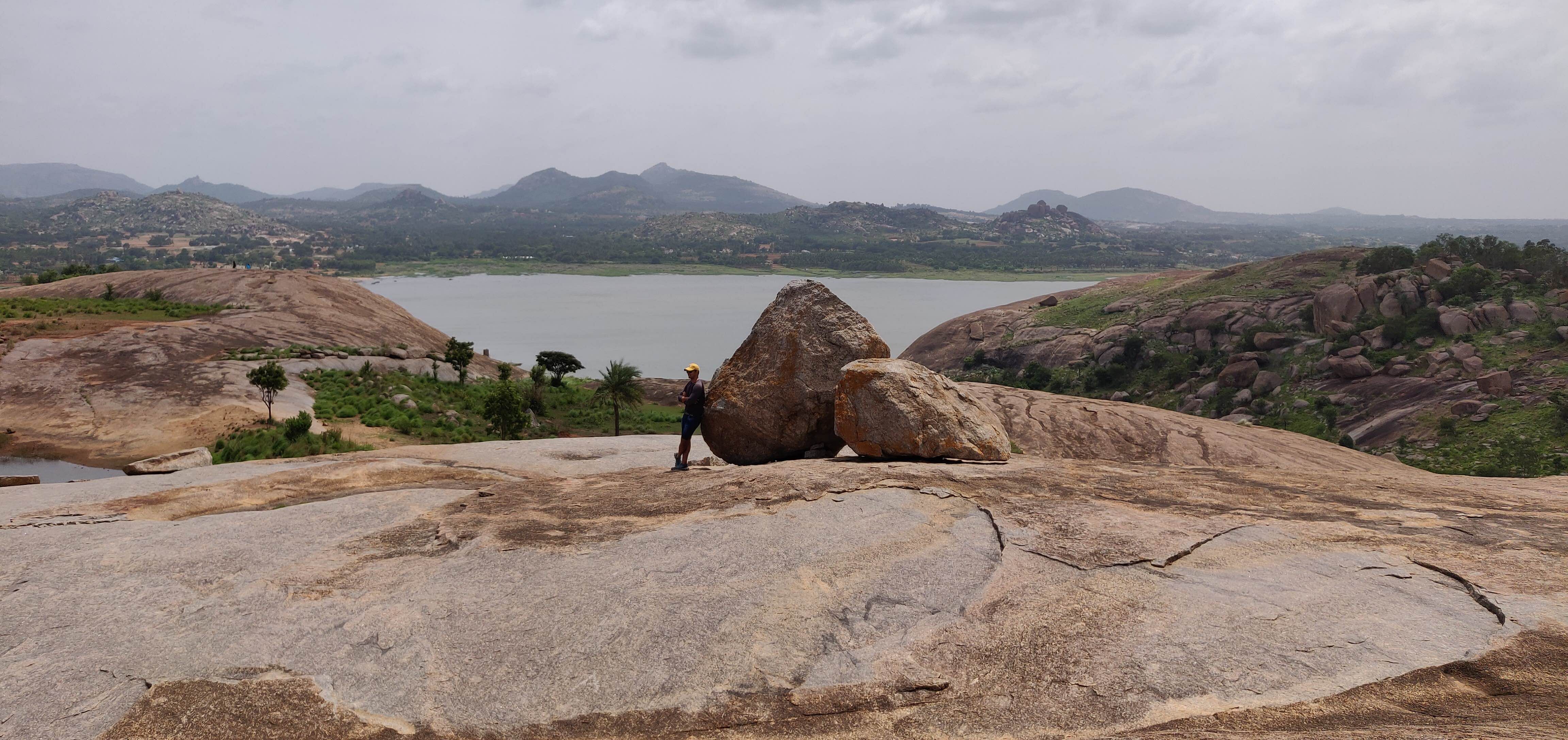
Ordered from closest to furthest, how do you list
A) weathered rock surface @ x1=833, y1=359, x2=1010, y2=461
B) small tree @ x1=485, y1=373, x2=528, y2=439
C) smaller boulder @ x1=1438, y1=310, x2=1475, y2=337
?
weathered rock surface @ x1=833, y1=359, x2=1010, y2=461 < small tree @ x1=485, y1=373, x2=528, y2=439 < smaller boulder @ x1=1438, y1=310, x2=1475, y2=337

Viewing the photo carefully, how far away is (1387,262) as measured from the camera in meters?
69.9

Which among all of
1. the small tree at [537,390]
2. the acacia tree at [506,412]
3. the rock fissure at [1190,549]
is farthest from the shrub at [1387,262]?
the rock fissure at [1190,549]

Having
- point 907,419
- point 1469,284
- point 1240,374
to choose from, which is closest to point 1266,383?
point 1240,374

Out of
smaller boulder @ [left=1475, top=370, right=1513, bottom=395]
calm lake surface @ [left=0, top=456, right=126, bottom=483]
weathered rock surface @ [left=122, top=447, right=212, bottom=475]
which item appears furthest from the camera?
smaller boulder @ [left=1475, top=370, right=1513, bottom=395]

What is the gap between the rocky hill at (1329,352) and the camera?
138 feet

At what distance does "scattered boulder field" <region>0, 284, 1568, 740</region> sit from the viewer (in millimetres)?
6199

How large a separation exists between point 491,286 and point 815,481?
195 metres

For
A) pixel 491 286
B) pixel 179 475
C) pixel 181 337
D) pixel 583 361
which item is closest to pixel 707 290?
pixel 491 286

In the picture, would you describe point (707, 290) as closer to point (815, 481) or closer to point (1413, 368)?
point (1413, 368)

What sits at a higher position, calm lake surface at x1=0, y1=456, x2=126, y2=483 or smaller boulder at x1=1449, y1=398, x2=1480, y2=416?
calm lake surface at x1=0, y1=456, x2=126, y2=483

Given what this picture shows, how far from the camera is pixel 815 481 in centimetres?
1112

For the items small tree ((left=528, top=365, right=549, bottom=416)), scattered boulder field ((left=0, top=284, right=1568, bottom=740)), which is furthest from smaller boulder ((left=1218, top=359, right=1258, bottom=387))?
scattered boulder field ((left=0, top=284, right=1568, bottom=740))

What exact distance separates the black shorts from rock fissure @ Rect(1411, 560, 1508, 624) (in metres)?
10.9

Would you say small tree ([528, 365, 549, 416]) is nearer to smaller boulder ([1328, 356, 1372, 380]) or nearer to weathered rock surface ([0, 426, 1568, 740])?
weathered rock surface ([0, 426, 1568, 740])
